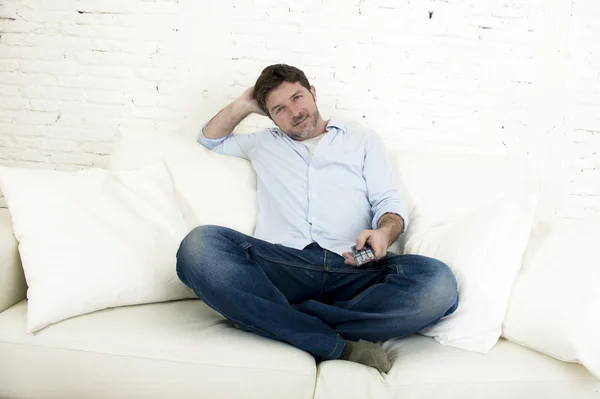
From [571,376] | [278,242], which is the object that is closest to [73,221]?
[278,242]

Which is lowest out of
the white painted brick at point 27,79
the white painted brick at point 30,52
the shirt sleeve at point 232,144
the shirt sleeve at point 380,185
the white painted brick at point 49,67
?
the shirt sleeve at point 380,185

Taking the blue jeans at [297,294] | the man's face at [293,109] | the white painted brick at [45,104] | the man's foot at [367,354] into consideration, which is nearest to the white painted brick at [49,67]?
the white painted brick at [45,104]

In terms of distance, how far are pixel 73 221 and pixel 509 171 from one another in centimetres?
158

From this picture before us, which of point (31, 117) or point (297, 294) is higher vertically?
point (31, 117)

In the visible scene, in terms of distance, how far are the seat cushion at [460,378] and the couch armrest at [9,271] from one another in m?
0.95

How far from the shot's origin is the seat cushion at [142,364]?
1477 mm

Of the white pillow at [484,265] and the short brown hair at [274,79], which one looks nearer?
the white pillow at [484,265]

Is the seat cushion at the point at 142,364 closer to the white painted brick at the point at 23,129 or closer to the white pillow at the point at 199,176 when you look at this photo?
the white pillow at the point at 199,176

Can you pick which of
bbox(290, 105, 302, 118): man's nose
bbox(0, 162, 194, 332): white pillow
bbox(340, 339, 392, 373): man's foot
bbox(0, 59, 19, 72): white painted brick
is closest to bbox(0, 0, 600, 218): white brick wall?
bbox(0, 59, 19, 72): white painted brick

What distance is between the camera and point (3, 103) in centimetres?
262

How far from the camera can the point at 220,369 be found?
148 cm

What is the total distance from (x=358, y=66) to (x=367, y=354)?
1.37 meters

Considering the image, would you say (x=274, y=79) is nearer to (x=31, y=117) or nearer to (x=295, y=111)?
(x=295, y=111)

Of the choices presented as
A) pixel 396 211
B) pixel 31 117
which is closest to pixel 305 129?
pixel 396 211
